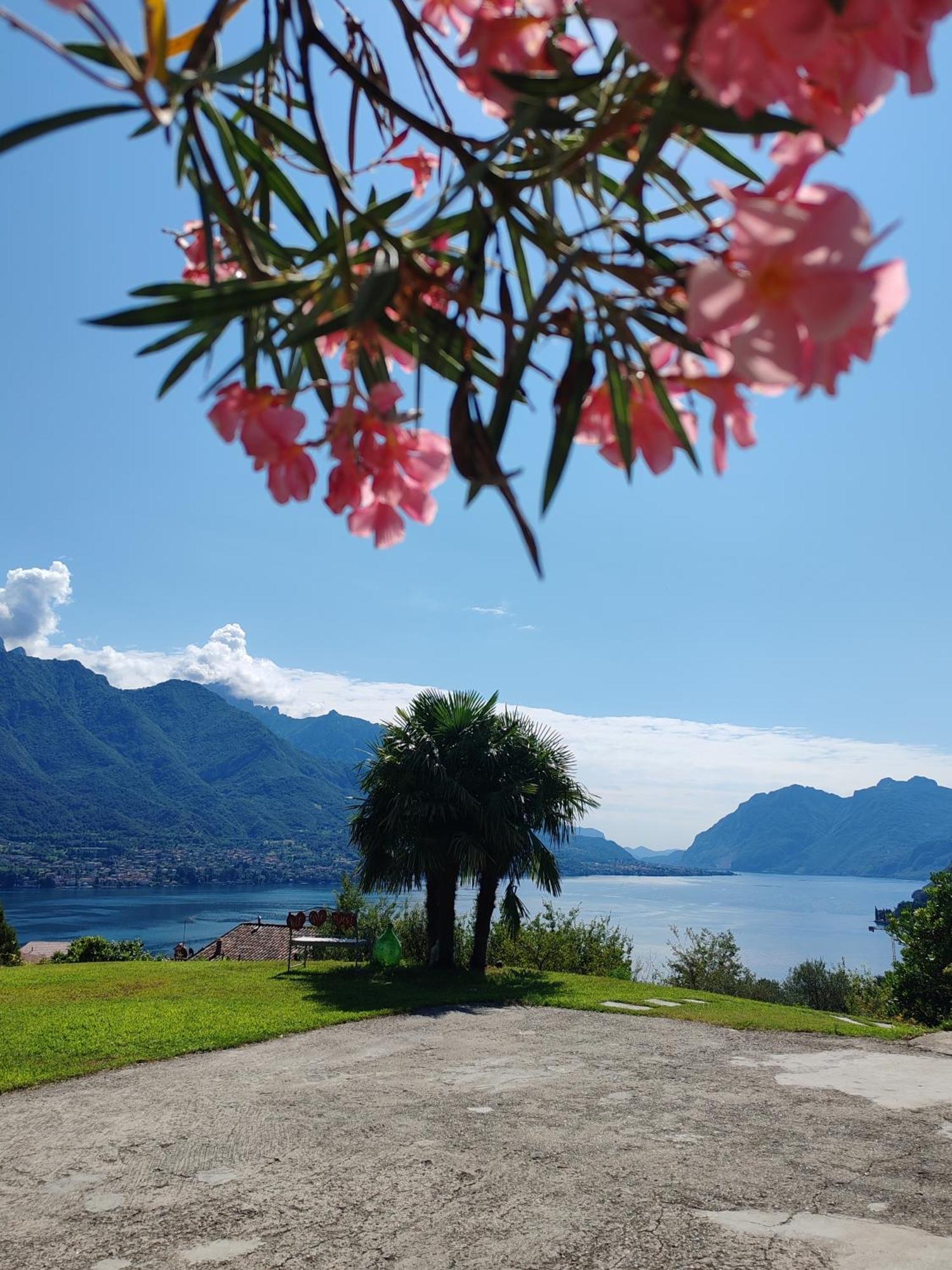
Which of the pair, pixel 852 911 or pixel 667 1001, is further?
pixel 852 911

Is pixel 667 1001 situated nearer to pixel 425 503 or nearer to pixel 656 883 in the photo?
pixel 425 503

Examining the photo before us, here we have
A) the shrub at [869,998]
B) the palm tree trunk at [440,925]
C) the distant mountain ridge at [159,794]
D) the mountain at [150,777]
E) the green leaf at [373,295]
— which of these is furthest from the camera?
the mountain at [150,777]

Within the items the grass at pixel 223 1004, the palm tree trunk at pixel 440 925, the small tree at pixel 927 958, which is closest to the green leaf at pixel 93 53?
the grass at pixel 223 1004

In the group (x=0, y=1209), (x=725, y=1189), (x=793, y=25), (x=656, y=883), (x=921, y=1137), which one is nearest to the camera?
(x=793, y=25)

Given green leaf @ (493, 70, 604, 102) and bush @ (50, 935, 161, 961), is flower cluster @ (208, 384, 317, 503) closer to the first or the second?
green leaf @ (493, 70, 604, 102)

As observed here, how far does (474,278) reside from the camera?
0.69m

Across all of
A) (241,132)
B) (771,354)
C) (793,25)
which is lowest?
(771,354)

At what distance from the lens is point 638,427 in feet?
2.18

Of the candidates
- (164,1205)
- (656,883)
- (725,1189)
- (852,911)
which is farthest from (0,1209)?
(656,883)

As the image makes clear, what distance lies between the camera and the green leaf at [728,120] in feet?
1.63

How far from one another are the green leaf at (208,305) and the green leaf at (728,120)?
0.93 ft

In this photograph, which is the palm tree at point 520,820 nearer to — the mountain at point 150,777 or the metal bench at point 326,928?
the metal bench at point 326,928

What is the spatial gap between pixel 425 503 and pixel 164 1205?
11.7ft

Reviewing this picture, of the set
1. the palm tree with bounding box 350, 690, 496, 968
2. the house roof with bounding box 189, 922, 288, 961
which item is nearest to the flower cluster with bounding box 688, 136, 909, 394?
the palm tree with bounding box 350, 690, 496, 968
